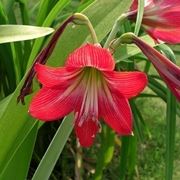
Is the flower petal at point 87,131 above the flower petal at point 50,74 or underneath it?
underneath

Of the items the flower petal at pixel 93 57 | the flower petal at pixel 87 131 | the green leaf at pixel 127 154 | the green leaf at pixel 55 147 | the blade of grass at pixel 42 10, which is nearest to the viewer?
the flower petal at pixel 93 57

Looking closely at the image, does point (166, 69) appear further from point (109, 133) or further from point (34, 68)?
point (109, 133)

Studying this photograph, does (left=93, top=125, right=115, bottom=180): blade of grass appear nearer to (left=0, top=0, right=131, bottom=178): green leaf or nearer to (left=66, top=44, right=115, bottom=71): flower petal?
(left=0, top=0, right=131, bottom=178): green leaf

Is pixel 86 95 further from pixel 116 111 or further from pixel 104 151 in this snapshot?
pixel 104 151

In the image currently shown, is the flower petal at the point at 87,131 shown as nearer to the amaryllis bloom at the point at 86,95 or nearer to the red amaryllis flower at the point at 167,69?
the amaryllis bloom at the point at 86,95

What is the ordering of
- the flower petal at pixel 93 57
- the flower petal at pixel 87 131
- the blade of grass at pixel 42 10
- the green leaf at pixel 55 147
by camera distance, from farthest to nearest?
1. the blade of grass at pixel 42 10
2. the green leaf at pixel 55 147
3. the flower petal at pixel 87 131
4. the flower petal at pixel 93 57

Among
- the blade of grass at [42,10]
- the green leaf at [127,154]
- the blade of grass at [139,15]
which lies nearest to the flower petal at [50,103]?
the blade of grass at [139,15]

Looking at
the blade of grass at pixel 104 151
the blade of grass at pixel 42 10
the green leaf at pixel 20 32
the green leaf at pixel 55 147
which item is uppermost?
the green leaf at pixel 20 32
